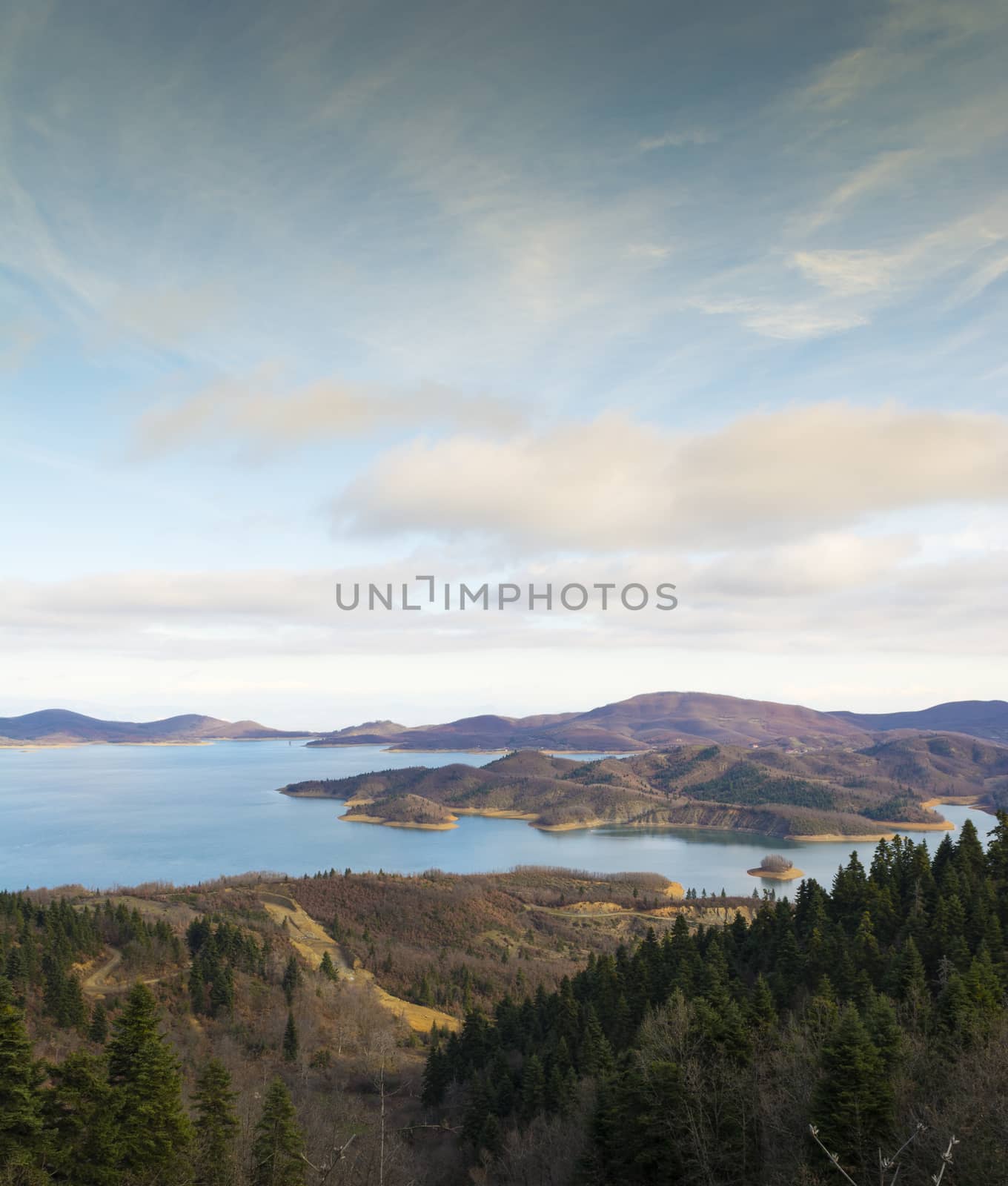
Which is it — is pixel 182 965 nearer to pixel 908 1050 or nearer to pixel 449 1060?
pixel 449 1060

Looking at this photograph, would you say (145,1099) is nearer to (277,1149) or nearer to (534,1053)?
(277,1149)

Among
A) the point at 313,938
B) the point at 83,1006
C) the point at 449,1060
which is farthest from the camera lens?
the point at 313,938

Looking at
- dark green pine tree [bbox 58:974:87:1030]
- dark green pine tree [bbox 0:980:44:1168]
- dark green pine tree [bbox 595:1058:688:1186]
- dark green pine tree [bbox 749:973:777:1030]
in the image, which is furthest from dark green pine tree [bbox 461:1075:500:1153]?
dark green pine tree [bbox 58:974:87:1030]

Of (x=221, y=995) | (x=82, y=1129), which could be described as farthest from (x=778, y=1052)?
(x=221, y=995)

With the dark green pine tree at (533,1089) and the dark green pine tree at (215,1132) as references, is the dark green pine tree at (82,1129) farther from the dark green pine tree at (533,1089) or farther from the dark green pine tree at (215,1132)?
the dark green pine tree at (533,1089)

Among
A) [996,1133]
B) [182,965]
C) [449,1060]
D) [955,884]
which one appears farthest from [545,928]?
[996,1133]

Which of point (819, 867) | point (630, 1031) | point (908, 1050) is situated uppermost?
point (908, 1050)
